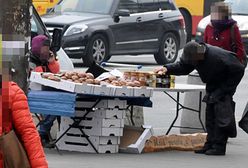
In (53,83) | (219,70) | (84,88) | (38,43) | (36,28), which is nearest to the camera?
(84,88)

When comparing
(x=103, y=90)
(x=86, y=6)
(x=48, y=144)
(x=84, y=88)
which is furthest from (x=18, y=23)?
(x=86, y=6)

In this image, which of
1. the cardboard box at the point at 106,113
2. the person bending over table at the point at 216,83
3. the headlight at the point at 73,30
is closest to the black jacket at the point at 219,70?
the person bending over table at the point at 216,83

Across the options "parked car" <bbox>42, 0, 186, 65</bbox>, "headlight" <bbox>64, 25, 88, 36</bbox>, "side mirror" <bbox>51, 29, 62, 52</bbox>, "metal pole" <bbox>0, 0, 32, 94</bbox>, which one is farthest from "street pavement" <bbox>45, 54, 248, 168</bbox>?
"parked car" <bbox>42, 0, 186, 65</bbox>

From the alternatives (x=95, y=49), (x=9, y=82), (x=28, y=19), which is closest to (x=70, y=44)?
(x=95, y=49)

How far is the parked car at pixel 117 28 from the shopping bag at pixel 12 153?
15945 mm

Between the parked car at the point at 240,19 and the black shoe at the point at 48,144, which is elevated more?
the parked car at the point at 240,19

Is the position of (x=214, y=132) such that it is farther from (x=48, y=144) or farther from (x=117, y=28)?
(x=117, y=28)

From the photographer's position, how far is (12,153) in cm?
504

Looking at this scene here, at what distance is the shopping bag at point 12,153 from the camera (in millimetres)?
5031

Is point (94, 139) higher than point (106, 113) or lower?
lower

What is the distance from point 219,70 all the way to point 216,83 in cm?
21

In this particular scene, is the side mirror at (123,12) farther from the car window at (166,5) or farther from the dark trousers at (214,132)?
the dark trousers at (214,132)

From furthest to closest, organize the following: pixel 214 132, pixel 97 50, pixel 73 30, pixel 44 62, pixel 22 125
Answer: pixel 97 50 < pixel 73 30 < pixel 44 62 < pixel 214 132 < pixel 22 125

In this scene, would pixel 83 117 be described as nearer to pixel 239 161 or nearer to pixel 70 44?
pixel 239 161
